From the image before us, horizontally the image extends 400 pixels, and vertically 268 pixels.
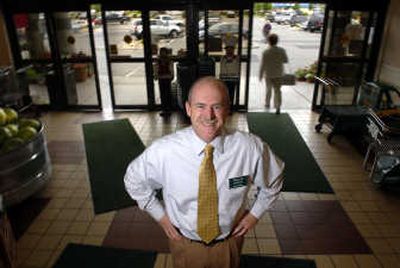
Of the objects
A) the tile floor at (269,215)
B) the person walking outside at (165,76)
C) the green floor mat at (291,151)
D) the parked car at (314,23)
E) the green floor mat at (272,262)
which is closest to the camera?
the green floor mat at (272,262)

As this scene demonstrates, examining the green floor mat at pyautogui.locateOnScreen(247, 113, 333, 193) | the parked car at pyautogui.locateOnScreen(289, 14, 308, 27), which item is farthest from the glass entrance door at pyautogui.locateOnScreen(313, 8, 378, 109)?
the parked car at pyautogui.locateOnScreen(289, 14, 308, 27)

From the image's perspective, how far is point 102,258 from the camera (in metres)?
3.00

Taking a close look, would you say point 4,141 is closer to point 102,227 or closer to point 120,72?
point 102,227

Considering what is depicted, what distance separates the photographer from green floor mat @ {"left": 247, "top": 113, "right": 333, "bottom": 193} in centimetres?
421

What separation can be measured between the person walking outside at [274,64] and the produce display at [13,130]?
436 centimetres

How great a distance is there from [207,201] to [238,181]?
194 mm

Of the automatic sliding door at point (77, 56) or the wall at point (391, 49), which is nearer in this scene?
the wall at point (391, 49)

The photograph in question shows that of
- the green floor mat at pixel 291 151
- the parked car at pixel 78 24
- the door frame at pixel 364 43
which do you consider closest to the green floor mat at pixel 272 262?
the green floor mat at pixel 291 151

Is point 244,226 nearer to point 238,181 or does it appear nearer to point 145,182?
point 238,181

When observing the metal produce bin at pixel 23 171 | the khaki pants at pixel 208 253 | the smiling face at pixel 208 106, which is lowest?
the metal produce bin at pixel 23 171

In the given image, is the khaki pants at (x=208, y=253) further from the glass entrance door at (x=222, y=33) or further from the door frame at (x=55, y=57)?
the door frame at (x=55, y=57)

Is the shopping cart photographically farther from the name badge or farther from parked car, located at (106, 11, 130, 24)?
parked car, located at (106, 11, 130, 24)

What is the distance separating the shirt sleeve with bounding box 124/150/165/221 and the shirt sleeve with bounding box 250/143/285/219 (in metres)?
0.55

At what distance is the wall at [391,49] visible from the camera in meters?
5.73
